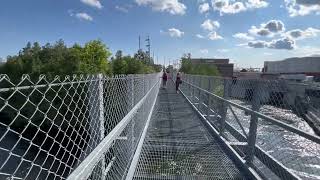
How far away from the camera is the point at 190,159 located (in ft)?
20.5

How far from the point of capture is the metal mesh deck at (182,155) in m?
5.37

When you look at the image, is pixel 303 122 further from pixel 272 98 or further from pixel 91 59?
pixel 91 59

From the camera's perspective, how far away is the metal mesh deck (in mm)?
5370

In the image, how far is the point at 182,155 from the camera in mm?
6453

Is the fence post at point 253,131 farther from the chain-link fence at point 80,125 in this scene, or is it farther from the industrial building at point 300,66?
the industrial building at point 300,66

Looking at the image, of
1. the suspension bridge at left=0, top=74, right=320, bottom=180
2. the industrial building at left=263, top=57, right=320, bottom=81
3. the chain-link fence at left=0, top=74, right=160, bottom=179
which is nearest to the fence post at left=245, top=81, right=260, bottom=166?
the suspension bridge at left=0, top=74, right=320, bottom=180

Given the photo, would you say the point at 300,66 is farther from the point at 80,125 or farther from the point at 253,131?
the point at 80,125

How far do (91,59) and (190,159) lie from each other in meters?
49.8

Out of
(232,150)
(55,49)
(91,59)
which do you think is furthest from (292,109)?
(55,49)

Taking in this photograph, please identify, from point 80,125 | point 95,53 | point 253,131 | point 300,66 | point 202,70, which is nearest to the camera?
point 80,125

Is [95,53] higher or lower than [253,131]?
higher

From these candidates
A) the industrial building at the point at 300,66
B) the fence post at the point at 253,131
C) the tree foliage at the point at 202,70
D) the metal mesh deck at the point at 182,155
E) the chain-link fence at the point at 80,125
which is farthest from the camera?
the industrial building at the point at 300,66

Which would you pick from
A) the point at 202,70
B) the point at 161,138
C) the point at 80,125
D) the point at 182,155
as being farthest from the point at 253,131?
the point at 202,70

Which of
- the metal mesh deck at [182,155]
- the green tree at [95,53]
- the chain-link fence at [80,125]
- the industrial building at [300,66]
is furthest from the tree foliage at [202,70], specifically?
the chain-link fence at [80,125]
